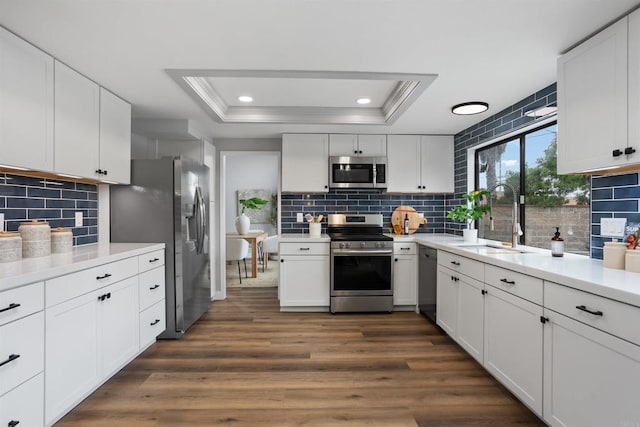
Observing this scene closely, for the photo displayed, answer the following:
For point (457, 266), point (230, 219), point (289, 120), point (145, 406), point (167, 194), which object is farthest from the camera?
point (230, 219)

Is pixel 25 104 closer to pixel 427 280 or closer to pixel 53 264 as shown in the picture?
pixel 53 264

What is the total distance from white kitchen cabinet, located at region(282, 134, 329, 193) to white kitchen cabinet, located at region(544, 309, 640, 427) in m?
2.82

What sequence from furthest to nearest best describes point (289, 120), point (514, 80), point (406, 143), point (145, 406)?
point (406, 143)
point (289, 120)
point (514, 80)
point (145, 406)

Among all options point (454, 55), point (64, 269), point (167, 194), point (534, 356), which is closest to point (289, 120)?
point (167, 194)

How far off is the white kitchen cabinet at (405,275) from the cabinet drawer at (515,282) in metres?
1.50

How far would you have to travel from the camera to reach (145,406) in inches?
76.3

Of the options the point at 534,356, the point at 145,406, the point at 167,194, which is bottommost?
the point at 145,406

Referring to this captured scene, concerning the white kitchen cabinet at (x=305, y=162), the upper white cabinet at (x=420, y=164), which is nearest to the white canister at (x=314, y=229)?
the white kitchen cabinet at (x=305, y=162)

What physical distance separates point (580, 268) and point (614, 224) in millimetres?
538

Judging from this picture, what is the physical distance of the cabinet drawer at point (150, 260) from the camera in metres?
2.54

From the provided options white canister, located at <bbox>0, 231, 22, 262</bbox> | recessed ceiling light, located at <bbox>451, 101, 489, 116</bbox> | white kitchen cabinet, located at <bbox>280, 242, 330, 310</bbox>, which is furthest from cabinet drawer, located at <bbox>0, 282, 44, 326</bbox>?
recessed ceiling light, located at <bbox>451, 101, 489, 116</bbox>

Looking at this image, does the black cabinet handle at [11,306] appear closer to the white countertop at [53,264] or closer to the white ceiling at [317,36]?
the white countertop at [53,264]

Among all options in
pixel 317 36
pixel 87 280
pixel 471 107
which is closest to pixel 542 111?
pixel 471 107

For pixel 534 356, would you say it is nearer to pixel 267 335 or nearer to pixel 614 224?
pixel 614 224
